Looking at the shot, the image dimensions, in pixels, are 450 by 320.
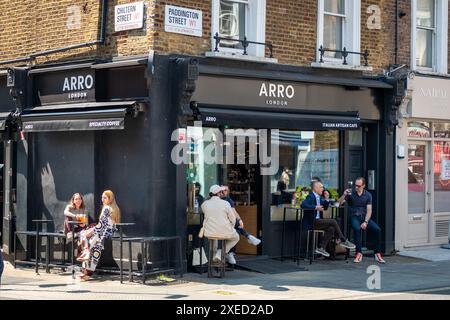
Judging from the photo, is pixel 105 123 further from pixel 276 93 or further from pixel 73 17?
pixel 276 93

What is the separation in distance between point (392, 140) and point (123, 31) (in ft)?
22.1

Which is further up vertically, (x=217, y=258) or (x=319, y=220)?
(x=319, y=220)

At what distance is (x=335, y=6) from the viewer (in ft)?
58.6

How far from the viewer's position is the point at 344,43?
17.8 metres

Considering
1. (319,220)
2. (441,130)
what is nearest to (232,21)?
(319,220)

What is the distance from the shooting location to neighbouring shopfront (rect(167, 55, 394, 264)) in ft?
50.6

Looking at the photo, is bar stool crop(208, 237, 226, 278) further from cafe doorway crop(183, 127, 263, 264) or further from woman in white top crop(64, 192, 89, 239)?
woman in white top crop(64, 192, 89, 239)

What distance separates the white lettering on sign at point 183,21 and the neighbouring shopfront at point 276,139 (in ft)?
1.97

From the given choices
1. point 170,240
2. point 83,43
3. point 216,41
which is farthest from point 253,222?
point 83,43

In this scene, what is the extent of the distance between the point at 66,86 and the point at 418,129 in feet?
26.9

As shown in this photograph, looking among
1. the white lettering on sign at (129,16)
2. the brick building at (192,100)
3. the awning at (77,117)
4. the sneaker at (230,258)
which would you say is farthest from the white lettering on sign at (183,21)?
the sneaker at (230,258)

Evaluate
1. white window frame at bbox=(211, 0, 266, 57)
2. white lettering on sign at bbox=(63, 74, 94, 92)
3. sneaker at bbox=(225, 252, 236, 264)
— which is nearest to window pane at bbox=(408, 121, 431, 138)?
white window frame at bbox=(211, 0, 266, 57)

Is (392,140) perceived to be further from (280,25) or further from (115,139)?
(115,139)

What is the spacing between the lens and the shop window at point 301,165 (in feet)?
56.3
